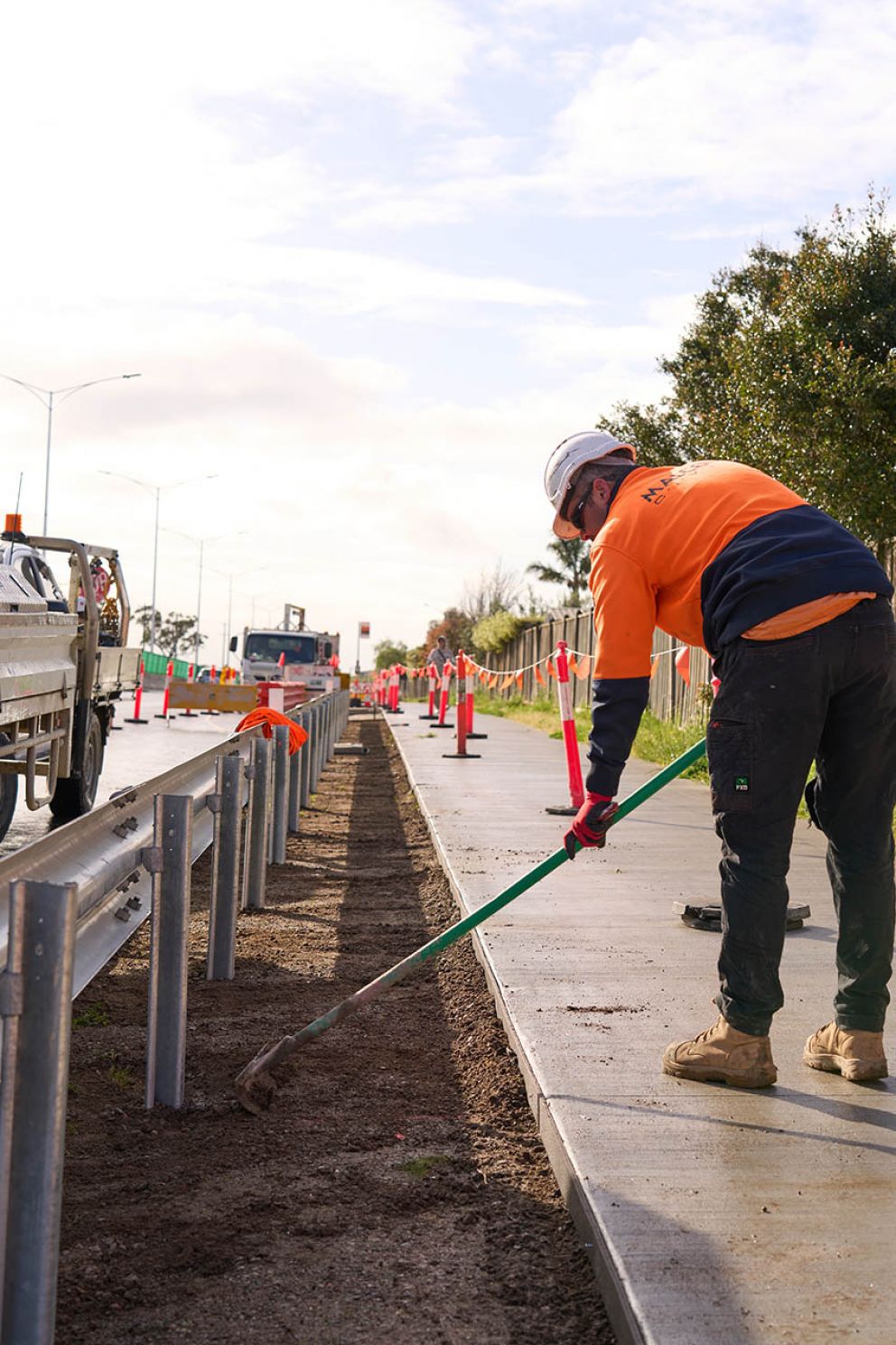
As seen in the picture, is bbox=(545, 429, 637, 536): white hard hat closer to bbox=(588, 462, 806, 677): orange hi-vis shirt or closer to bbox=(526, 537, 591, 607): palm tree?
bbox=(588, 462, 806, 677): orange hi-vis shirt

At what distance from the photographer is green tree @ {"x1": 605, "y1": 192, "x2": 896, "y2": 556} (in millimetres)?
15516

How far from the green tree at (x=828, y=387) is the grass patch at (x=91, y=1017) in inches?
448

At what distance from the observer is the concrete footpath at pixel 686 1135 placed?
2879 millimetres

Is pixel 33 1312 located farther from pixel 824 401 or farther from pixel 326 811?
pixel 824 401

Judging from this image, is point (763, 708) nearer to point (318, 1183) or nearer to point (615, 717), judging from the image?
point (615, 717)

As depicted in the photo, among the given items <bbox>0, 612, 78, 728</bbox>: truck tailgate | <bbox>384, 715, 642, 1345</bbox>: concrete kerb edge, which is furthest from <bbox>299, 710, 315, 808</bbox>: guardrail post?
<bbox>384, 715, 642, 1345</bbox>: concrete kerb edge

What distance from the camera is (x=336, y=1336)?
2953mm

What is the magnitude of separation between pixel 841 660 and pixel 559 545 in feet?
193

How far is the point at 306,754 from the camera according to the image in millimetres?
12469

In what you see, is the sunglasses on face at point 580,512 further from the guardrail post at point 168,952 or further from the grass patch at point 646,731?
the grass patch at point 646,731

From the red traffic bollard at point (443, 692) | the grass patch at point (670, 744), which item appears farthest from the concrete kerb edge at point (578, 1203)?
the red traffic bollard at point (443, 692)

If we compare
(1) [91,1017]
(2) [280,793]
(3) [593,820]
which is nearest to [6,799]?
(2) [280,793]

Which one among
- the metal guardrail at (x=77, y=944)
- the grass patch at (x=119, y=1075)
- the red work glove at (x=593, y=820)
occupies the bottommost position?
the grass patch at (x=119, y=1075)

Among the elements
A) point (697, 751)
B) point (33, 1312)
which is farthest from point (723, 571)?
point (33, 1312)
